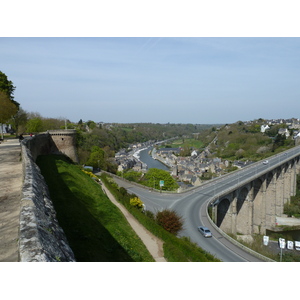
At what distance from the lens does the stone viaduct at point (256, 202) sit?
26609 millimetres

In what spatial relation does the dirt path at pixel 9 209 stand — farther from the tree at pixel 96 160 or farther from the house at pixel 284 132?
the house at pixel 284 132

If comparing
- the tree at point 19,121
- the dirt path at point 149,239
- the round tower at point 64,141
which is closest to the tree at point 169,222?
the dirt path at point 149,239

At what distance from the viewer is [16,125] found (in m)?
29.7

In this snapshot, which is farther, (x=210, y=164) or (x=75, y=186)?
(x=210, y=164)

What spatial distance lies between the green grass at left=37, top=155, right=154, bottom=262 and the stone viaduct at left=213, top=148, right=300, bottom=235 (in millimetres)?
12288

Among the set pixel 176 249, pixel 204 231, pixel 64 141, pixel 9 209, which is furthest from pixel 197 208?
pixel 9 209

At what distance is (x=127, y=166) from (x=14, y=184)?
54.1 m

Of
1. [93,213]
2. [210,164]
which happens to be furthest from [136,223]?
[210,164]

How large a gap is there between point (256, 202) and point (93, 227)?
31.7 metres

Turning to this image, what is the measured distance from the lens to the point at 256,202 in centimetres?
3634

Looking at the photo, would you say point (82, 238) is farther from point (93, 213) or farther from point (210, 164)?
point (210, 164)

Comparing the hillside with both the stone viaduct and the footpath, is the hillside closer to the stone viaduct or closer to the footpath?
the stone viaduct

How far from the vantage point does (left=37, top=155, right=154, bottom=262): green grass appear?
8.20m

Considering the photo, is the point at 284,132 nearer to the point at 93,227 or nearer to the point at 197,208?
the point at 197,208
